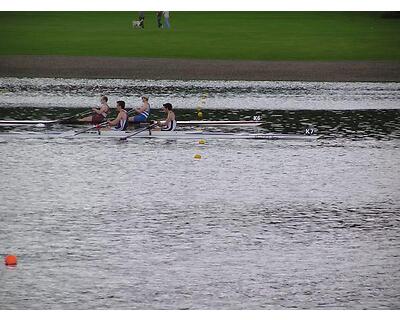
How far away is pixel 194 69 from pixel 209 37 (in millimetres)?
14454

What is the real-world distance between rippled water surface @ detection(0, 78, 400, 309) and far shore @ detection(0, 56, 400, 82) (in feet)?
44.0

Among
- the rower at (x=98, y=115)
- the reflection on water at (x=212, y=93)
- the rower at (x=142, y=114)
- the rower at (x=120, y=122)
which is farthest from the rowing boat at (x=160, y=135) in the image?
the reflection on water at (x=212, y=93)

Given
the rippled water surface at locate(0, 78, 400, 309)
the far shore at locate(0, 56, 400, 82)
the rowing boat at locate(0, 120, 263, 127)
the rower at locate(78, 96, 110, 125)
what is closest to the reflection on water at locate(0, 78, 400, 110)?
the far shore at locate(0, 56, 400, 82)

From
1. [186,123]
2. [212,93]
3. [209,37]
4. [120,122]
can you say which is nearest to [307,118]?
[186,123]

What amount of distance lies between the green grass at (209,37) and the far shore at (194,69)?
6.06ft

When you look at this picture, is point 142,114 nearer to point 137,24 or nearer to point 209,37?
point 209,37

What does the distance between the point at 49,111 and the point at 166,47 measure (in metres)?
23.7

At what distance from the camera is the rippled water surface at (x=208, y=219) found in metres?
17.5

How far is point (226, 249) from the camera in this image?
2036 cm

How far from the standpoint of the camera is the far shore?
178ft

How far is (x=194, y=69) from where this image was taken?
55.8m

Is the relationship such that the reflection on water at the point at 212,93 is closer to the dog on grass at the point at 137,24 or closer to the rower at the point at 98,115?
the rower at the point at 98,115

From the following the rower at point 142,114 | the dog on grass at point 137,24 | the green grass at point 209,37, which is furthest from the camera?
the dog on grass at point 137,24

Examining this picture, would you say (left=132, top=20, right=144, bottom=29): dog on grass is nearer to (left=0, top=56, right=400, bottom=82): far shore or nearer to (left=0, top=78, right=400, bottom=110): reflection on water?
(left=0, top=56, right=400, bottom=82): far shore
